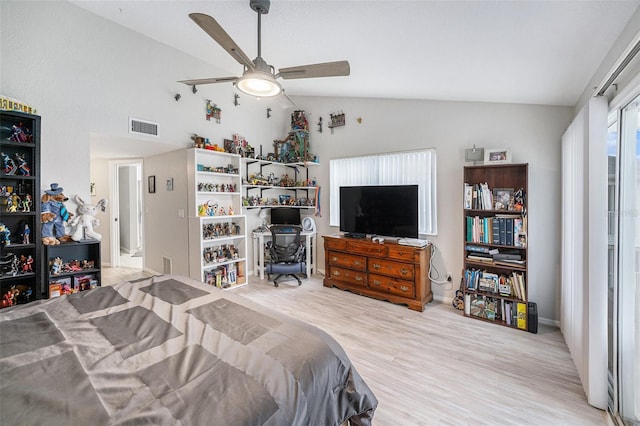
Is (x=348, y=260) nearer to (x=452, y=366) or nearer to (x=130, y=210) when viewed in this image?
(x=452, y=366)

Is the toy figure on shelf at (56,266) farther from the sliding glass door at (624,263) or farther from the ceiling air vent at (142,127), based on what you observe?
the sliding glass door at (624,263)

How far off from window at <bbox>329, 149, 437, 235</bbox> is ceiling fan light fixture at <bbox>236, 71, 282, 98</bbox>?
227 centimetres

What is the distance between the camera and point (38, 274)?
92.8 inches

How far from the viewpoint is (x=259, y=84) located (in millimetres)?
2041

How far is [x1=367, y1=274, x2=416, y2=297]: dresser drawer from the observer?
332 centimetres

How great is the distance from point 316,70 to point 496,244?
255cm

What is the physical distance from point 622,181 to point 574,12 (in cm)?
103

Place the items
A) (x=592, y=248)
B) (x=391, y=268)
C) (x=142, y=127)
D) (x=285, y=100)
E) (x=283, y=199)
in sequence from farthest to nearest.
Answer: (x=283, y=199)
(x=391, y=268)
(x=142, y=127)
(x=285, y=100)
(x=592, y=248)

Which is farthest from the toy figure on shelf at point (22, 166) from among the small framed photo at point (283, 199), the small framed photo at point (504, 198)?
the small framed photo at point (504, 198)

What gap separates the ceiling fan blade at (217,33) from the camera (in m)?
1.53

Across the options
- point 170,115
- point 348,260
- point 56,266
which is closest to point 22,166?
point 56,266

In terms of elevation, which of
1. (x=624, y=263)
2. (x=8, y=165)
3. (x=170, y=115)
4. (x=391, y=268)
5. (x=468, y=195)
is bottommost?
(x=391, y=268)

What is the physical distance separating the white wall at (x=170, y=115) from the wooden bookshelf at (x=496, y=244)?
9.5 inches

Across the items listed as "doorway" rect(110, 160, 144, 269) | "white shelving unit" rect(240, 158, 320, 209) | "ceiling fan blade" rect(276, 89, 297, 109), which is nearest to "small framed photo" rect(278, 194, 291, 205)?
"white shelving unit" rect(240, 158, 320, 209)
